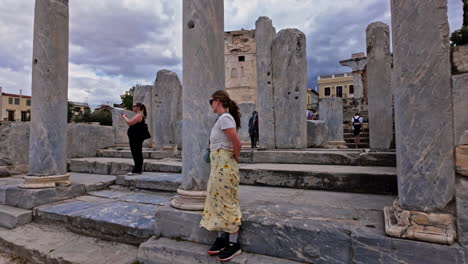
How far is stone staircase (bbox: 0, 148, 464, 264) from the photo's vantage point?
7.18 ft

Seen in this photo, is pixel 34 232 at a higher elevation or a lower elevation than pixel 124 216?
lower

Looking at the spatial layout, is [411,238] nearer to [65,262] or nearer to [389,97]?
[65,262]

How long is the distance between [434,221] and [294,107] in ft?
16.1

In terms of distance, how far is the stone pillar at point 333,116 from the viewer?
1309cm

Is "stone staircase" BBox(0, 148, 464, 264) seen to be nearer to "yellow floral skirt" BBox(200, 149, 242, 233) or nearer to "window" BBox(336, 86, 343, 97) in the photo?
"yellow floral skirt" BBox(200, 149, 242, 233)

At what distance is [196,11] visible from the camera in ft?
10.3

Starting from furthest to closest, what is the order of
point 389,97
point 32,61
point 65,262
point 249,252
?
point 389,97 → point 32,61 → point 65,262 → point 249,252

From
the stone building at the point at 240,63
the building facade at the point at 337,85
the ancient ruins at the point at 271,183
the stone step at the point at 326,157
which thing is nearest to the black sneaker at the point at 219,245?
the ancient ruins at the point at 271,183

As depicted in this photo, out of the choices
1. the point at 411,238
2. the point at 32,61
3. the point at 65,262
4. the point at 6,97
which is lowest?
the point at 65,262

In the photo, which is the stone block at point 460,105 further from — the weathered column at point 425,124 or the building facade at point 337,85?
the building facade at point 337,85

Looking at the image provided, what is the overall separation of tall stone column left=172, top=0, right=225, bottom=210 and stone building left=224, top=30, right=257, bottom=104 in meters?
28.0

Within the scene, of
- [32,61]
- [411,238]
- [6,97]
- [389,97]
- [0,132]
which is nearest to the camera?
[411,238]

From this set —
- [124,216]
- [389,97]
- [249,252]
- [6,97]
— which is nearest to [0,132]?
[124,216]

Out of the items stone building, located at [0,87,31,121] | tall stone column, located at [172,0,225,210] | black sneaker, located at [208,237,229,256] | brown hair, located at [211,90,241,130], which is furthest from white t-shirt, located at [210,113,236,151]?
stone building, located at [0,87,31,121]
